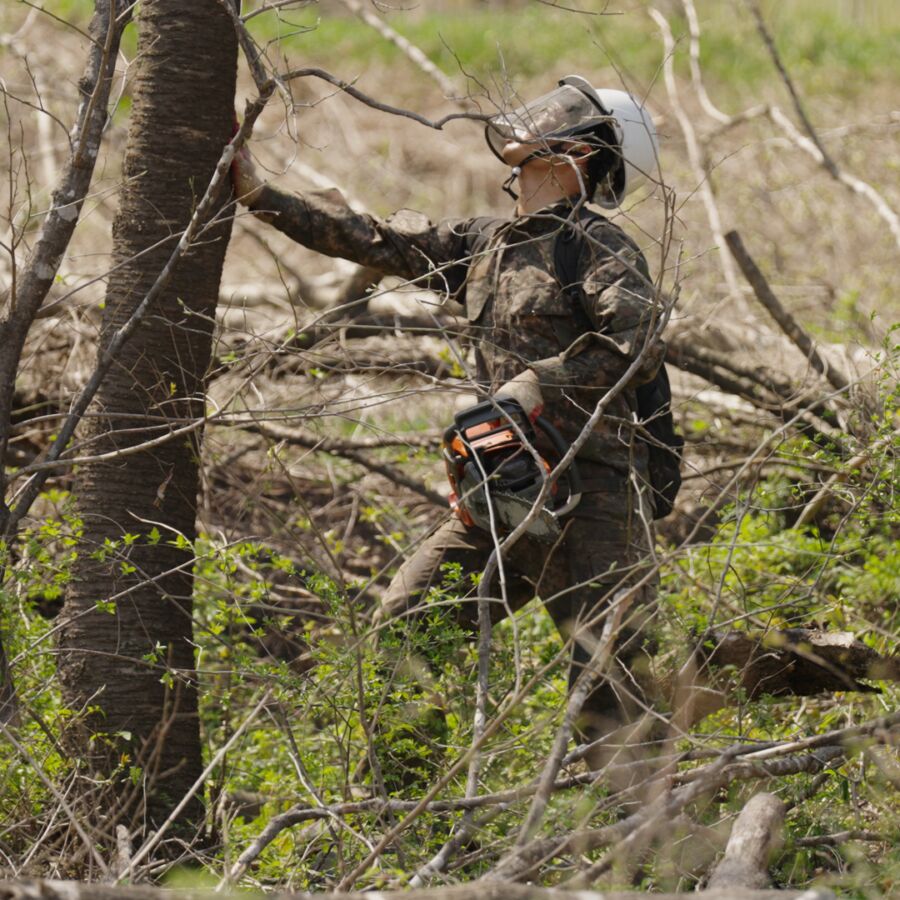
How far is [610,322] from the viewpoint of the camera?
435 centimetres

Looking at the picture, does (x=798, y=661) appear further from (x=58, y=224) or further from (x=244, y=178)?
(x=58, y=224)

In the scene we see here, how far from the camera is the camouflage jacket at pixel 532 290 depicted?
14.3 ft

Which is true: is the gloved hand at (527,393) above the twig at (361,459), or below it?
above

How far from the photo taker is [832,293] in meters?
8.14

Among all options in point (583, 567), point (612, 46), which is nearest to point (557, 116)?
point (583, 567)

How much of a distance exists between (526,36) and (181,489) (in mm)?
13993

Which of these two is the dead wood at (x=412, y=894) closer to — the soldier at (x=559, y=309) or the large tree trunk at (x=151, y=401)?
the large tree trunk at (x=151, y=401)

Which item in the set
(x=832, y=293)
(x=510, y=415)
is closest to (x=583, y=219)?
(x=510, y=415)

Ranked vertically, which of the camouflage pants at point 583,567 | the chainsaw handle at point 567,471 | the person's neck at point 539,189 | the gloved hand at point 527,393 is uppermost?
the person's neck at point 539,189

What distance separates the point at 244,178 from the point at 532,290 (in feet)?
3.60

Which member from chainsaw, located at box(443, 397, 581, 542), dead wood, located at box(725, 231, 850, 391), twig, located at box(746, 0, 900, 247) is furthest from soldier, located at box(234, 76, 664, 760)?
twig, located at box(746, 0, 900, 247)

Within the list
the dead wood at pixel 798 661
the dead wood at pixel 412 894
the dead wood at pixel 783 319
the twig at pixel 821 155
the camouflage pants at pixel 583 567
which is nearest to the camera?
the dead wood at pixel 412 894

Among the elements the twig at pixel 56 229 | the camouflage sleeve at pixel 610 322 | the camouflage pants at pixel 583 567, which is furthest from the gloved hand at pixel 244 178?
the camouflage pants at pixel 583 567

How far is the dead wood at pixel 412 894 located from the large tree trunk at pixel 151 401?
5.09 feet
